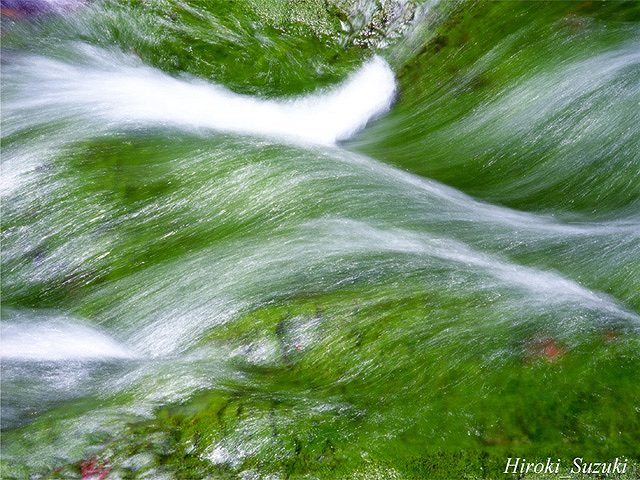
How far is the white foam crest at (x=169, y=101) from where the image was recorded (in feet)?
20.0

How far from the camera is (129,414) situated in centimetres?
407

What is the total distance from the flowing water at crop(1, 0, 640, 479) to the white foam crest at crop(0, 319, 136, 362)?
21 mm

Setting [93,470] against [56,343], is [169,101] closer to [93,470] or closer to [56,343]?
[56,343]

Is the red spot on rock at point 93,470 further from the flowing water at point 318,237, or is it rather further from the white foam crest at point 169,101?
the white foam crest at point 169,101

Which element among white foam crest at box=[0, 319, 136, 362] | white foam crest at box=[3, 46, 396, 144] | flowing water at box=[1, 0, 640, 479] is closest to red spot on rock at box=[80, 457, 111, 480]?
flowing water at box=[1, 0, 640, 479]

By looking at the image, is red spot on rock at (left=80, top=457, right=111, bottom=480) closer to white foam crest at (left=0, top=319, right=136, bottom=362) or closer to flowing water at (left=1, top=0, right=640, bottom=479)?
flowing water at (left=1, top=0, right=640, bottom=479)

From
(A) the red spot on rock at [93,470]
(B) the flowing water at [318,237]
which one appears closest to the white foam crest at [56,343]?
(B) the flowing water at [318,237]

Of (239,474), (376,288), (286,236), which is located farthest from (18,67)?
(239,474)

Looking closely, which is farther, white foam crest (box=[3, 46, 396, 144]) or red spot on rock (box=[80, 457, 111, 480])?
white foam crest (box=[3, 46, 396, 144])

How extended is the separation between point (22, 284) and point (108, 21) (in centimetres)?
345

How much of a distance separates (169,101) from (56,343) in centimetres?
294

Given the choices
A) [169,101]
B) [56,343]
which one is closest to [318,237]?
[56,343]

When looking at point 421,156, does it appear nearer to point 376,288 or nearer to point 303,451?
point 376,288

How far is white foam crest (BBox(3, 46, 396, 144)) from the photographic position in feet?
20.0
